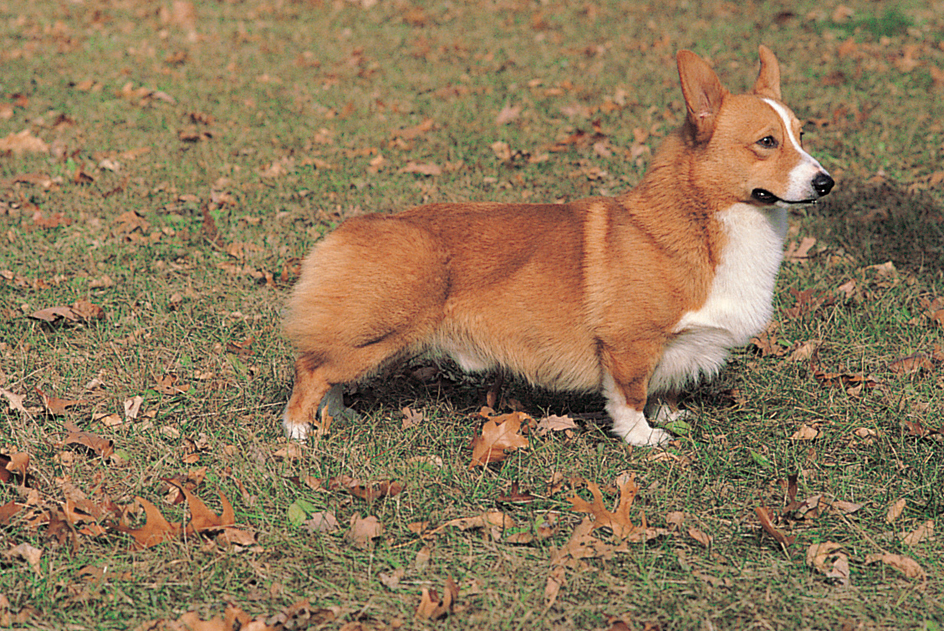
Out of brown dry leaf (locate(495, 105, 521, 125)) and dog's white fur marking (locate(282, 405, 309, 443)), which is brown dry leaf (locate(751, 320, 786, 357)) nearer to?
dog's white fur marking (locate(282, 405, 309, 443))

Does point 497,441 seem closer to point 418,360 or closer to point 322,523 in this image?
point 322,523

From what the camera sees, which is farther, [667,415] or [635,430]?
[667,415]

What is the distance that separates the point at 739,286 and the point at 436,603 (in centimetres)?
181

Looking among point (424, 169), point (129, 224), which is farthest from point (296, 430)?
point (424, 169)

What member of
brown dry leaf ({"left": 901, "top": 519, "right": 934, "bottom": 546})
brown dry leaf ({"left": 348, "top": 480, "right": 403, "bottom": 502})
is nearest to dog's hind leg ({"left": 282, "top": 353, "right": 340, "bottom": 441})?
brown dry leaf ({"left": 348, "top": 480, "right": 403, "bottom": 502})

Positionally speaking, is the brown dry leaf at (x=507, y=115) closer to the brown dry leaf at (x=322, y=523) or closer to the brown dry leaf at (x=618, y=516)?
the brown dry leaf at (x=618, y=516)

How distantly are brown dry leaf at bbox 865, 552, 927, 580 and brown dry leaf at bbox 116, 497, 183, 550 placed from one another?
2509 millimetres

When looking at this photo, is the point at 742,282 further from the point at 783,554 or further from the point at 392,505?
the point at 392,505

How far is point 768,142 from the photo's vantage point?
10.9 ft

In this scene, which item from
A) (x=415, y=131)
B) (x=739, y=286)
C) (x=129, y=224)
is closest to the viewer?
(x=739, y=286)

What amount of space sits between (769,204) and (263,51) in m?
8.41

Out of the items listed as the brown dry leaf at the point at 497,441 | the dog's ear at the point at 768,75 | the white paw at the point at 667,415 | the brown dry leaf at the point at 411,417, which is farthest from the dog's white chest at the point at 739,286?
the brown dry leaf at the point at 411,417

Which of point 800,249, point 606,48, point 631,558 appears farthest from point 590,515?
point 606,48

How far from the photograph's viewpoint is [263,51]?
10.3m
